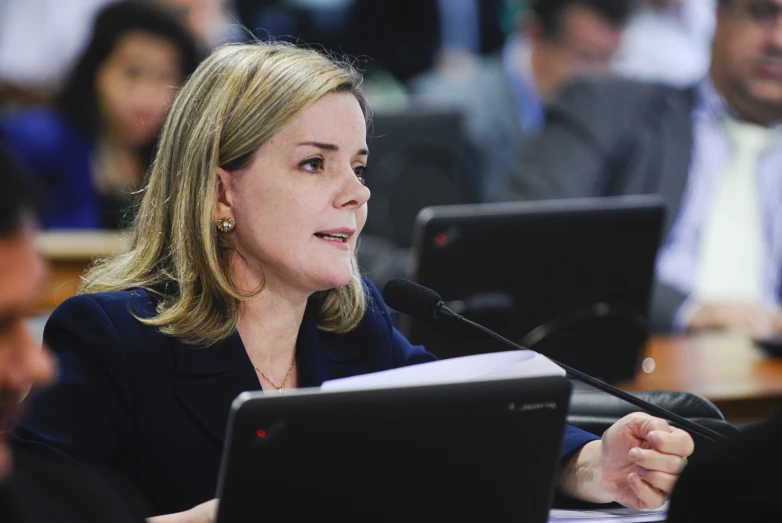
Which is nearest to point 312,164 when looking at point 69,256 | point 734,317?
point 69,256

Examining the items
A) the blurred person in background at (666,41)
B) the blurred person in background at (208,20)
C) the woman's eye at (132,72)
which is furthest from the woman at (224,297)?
the blurred person in background at (666,41)

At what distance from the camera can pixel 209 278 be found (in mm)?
1676

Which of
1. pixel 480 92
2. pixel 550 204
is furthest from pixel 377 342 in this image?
pixel 480 92

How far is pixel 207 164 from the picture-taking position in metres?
1.68

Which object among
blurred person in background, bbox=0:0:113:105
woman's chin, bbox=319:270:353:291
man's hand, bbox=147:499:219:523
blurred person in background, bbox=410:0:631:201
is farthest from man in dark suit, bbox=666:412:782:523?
blurred person in background, bbox=0:0:113:105

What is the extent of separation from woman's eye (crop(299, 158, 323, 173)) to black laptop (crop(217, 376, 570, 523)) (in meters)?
0.59

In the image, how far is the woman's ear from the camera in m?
1.70

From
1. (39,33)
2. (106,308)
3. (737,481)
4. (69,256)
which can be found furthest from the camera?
(39,33)

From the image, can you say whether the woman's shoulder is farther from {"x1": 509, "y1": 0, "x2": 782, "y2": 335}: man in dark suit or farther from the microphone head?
{"x1": 509, "y1": 0, "x2": 782, "y2": 335}: man in dark suit

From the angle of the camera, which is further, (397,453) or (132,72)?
(132,72)

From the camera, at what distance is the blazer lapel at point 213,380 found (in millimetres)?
1589

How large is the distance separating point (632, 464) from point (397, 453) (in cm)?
47

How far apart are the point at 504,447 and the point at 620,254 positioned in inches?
47.9

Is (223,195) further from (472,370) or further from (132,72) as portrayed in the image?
(132,72)
